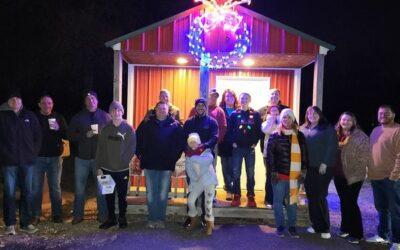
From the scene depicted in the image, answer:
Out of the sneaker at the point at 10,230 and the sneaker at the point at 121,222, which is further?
the sneaker at the point at 121,222

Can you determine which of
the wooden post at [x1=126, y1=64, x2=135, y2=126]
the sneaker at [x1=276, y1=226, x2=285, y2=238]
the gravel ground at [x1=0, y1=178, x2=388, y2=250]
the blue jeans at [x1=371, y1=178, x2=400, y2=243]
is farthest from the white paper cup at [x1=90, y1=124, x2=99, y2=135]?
the blue jeans at [x1=371, y1=178, x2=400, y2=243]

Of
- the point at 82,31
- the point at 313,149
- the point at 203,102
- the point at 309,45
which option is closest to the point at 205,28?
the point at 203,102

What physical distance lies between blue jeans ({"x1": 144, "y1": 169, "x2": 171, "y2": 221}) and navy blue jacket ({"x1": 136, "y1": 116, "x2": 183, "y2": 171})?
12 centimetres

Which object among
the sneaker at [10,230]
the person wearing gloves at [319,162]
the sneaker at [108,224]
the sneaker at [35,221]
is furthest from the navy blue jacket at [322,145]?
the sneaker at [10,230]

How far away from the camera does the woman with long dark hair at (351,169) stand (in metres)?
6.43

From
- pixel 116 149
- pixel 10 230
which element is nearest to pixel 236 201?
pixel 116 149

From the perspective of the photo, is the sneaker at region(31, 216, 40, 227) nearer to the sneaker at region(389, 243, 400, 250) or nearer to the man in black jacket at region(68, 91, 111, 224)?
the man in black jacket at region(68, 91, 111, 224)

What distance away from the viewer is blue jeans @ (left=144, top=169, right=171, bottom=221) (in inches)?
278

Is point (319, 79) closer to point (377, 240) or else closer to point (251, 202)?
point (251, 202)

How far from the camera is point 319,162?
21.6 ft

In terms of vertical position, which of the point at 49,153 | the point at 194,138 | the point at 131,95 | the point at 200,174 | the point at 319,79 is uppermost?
the point at 319,79

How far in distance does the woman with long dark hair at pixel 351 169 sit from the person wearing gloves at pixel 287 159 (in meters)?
0.56

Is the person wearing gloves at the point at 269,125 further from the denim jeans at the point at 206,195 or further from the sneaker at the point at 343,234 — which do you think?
the sneaker at the point at 343,234

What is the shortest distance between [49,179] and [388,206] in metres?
5.31
